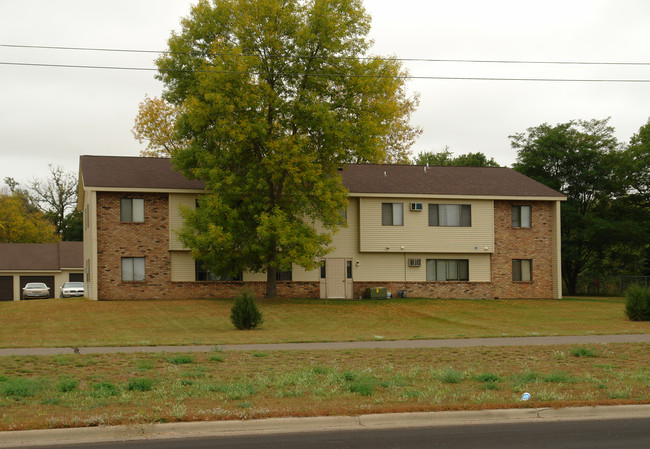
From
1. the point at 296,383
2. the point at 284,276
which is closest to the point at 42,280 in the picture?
the point at 284,276

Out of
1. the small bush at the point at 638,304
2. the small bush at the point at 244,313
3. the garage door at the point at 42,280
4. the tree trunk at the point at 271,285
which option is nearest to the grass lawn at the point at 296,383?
the small bush at the point at 244,313

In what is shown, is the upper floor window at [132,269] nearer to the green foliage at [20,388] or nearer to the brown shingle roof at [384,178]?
the brown shingle roof at [384,178]

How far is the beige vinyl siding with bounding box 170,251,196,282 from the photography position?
37.3m

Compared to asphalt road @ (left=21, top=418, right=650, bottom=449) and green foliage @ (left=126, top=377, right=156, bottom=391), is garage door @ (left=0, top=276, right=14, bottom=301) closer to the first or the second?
green foliage @ (left=126, top=377, right=156, bottom=391)

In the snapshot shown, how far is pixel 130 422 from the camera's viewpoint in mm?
9070

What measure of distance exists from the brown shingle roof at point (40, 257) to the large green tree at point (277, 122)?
25677mm

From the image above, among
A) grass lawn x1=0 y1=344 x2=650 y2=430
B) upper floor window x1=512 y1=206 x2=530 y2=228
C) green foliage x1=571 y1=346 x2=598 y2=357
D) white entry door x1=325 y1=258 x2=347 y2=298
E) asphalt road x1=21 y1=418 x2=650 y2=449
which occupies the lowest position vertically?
asphalt road x1=21 y1=418 x2=650 y2=449

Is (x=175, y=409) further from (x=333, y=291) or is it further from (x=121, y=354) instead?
(x=333, y=291)

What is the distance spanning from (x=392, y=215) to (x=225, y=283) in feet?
32.4

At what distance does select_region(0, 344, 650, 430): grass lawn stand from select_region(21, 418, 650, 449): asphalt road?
0.53 meters

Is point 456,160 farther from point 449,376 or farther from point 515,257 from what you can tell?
point 449,376

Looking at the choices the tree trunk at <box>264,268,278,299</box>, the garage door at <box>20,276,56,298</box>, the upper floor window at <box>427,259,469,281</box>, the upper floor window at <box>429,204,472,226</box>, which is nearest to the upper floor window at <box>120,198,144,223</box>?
the tree trunk at <box>264,268,278,299</box>

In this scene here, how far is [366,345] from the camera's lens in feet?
59.1

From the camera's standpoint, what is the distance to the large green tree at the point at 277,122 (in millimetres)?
32594
